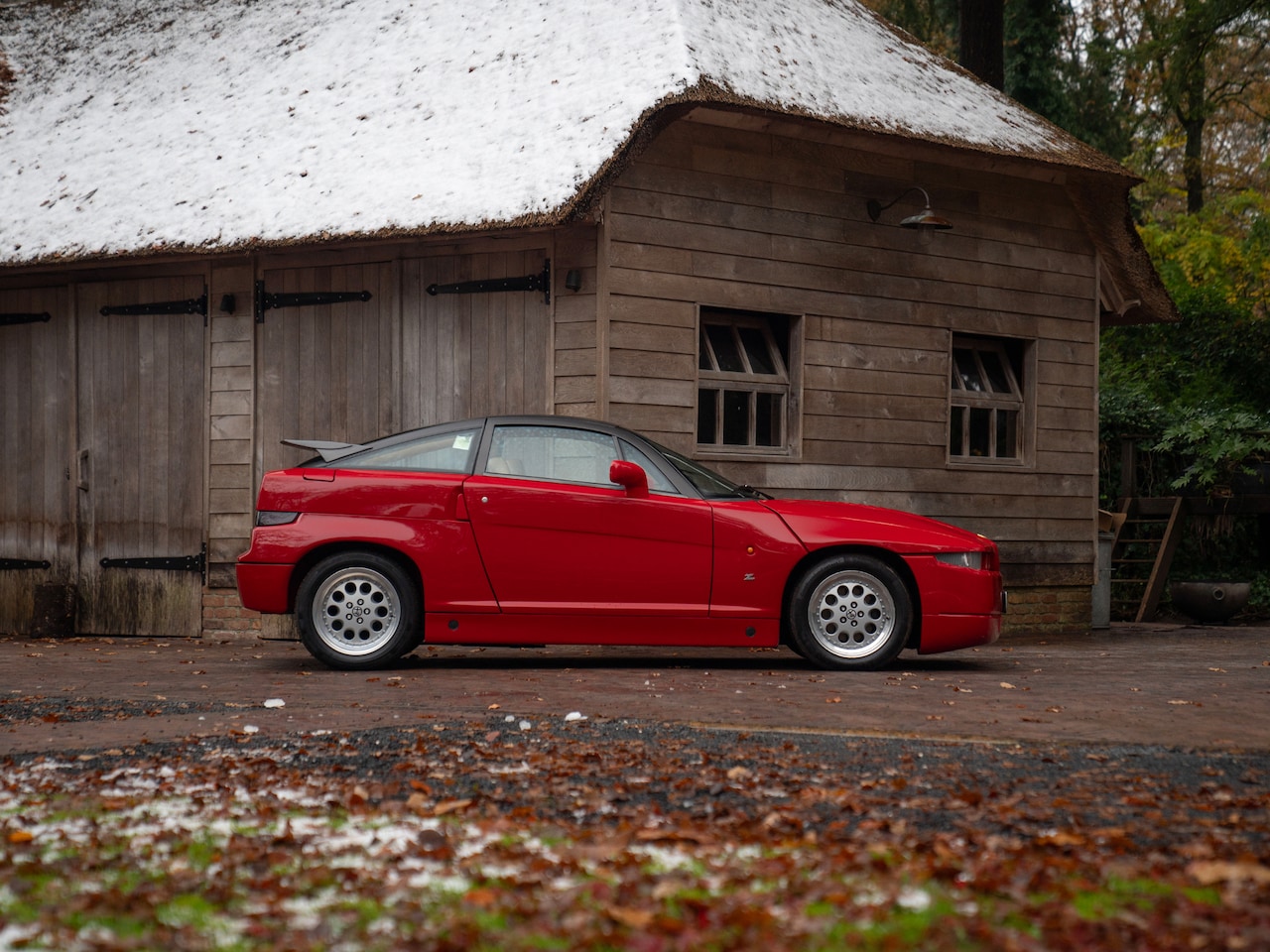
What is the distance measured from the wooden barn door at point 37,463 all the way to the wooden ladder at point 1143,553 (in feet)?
33.4

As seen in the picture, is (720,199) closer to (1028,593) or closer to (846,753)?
(1028,593)

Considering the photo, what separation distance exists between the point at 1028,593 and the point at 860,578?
4.99 m

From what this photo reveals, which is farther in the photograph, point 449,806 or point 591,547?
point 591,547

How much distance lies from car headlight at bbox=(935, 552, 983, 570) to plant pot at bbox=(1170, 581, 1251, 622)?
7218mm

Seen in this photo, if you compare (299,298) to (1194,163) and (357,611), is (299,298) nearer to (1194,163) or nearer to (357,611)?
(357,611)

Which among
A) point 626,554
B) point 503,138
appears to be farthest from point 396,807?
point 503,138

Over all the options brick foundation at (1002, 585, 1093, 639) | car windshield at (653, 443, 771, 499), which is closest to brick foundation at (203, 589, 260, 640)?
car windshield at (653, 443, 771, 499)

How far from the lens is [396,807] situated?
4.44 meters

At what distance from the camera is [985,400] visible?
41.8 ft

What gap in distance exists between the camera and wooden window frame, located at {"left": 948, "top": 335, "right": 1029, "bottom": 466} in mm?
12594

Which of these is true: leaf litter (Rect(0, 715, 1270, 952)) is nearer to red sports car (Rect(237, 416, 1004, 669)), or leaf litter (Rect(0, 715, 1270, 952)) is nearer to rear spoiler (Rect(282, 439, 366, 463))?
red sports car (Rect(237, 416, 1004, 669))

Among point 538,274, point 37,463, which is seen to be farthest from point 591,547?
point 37,463

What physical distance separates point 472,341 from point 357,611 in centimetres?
304

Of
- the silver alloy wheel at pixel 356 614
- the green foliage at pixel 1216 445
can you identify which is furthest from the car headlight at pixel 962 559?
the green foliage at pixel 1216 445
